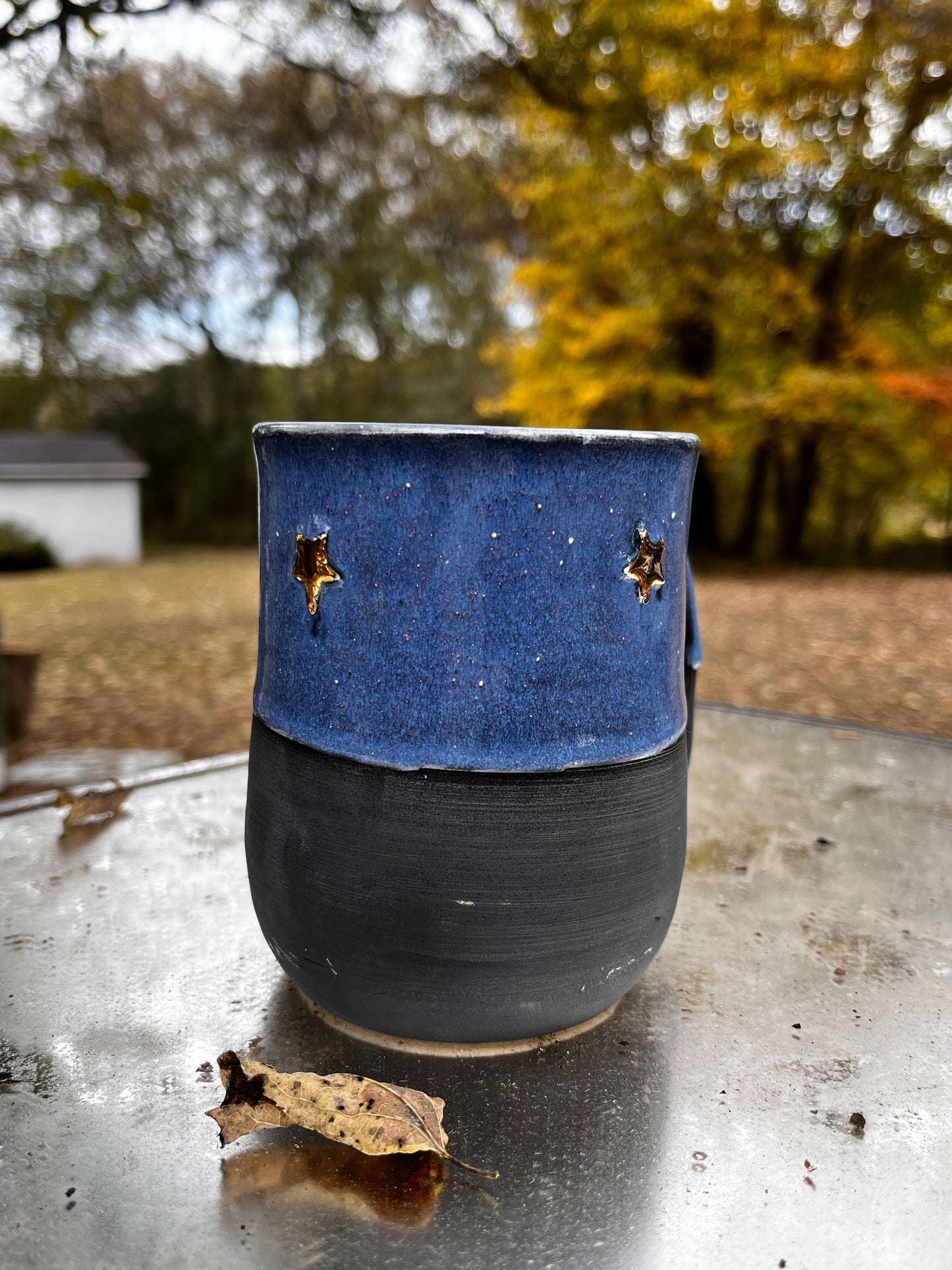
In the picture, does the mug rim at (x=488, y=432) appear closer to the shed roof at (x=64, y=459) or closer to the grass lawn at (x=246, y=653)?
the grass lawn at (x=246, y=653)

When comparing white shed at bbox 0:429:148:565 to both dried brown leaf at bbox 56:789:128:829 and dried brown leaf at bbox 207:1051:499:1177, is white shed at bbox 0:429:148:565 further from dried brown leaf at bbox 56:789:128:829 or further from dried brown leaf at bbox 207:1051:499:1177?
dried brown leaf at bbox 207:1051:499:1177

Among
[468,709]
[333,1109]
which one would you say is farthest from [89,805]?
[468,709]

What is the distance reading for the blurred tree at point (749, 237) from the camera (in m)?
10.6

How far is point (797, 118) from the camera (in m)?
11.4

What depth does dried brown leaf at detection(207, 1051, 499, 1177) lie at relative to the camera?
4.39ft

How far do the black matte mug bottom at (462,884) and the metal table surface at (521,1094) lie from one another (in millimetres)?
138

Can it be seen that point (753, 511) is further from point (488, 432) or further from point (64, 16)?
point (488, 432)

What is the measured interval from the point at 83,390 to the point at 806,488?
531 inches

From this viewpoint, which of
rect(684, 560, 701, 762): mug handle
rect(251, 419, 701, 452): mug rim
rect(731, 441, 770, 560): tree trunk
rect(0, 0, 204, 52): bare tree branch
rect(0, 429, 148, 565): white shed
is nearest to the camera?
rect(251, 419, 701, 452): mug rim

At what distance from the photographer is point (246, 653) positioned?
804cm

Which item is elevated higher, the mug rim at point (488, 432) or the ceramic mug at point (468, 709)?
the mug rim at point (488, 432)

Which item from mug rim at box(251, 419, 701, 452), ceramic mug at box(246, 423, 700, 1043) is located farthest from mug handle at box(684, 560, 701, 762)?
mug rim at box(251, 419, 701, 452)

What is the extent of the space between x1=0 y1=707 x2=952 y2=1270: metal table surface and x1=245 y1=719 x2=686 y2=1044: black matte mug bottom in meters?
0.14

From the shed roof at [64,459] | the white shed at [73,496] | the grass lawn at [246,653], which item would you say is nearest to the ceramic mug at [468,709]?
the grass lawn at [246,653]
